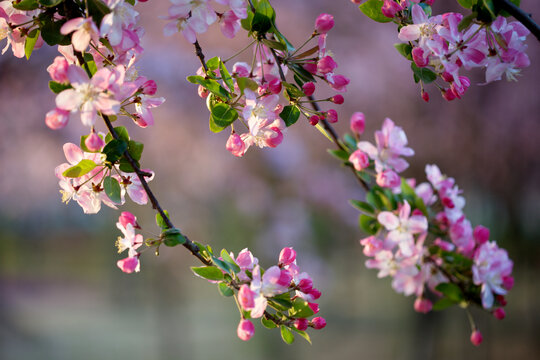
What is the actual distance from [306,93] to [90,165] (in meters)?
0.28

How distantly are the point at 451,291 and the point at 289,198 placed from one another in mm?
4982

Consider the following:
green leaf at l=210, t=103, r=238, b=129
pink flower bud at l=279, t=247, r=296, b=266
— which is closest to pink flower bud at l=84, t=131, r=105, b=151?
green leaf at l=210, t=103, r=238, b=129

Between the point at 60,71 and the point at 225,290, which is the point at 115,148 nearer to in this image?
the point at 60,71

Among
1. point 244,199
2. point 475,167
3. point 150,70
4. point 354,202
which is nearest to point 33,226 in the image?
point 244,199

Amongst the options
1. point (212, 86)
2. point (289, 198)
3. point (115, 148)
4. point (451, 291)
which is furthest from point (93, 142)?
point (289, 198)

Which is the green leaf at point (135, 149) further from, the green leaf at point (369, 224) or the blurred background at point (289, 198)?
the blurred background at point (289, 198)

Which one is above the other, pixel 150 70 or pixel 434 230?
pixel 434 230

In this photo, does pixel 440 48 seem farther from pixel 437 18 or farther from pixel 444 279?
pixel 444 279

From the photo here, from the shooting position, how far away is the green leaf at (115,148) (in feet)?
2.02

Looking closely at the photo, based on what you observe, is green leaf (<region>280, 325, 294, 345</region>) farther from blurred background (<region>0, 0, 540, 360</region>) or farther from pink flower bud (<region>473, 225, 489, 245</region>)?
blurred background (<region>0, 0, 540, 360</region>)

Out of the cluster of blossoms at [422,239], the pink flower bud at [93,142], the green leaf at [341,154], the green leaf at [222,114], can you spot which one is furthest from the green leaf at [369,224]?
the pink flower bud at [93,142]

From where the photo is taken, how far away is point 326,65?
0.68 meters

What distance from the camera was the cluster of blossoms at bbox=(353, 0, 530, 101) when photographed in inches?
26.4

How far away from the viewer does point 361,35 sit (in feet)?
15.5
